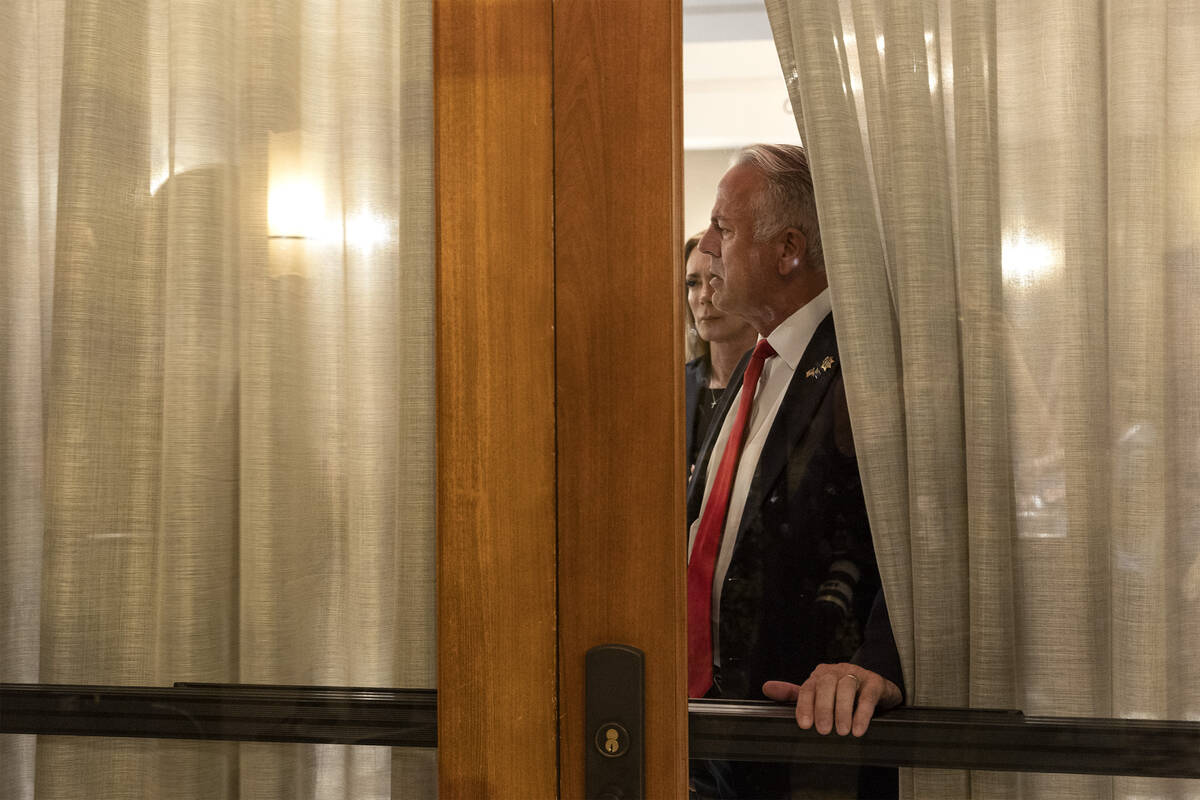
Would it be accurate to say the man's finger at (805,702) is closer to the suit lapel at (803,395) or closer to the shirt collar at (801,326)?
the suit lapel at (803,395)

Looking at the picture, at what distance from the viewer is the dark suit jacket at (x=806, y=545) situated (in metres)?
1.02

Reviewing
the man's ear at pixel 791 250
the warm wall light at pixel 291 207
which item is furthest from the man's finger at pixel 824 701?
the warm wall light at pixel 291 207

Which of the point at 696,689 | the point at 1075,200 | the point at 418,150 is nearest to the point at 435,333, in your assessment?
the point at 418,150

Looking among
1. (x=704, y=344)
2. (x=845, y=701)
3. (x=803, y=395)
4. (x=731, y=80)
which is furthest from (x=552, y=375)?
(x=845, y=701)

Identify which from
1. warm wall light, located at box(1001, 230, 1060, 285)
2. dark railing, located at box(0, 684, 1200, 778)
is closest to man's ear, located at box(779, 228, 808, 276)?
warm wall light, located at box(1001, 230, 1060, 285)

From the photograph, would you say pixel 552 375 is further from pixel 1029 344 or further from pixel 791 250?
pixel 1029 344

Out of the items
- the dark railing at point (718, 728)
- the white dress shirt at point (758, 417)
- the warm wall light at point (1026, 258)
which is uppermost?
the warm wall light at point (1026, 258)

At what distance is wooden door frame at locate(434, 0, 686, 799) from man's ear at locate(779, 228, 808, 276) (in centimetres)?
12

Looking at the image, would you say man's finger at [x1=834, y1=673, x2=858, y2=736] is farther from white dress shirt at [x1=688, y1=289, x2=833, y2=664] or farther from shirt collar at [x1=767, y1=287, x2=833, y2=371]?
shirt collar at [x1=767, y1=287, x2=833, y2=371]

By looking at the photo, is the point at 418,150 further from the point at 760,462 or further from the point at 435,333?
the point at 760,462

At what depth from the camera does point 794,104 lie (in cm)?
103

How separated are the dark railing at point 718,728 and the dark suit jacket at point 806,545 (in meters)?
0.06

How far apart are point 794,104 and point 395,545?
69cm

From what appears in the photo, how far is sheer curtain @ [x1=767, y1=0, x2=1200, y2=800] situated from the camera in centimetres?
99
